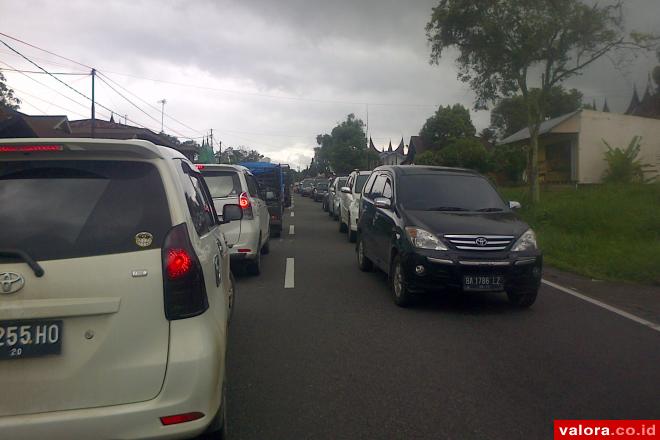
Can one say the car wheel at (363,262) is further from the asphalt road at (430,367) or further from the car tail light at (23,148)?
the car tail light at (23,148)

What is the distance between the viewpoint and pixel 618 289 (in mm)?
8844

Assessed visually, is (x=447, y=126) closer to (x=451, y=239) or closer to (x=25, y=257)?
(x=451, y=239)

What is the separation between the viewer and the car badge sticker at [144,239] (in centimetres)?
299

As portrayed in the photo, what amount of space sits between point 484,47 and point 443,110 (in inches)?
1215

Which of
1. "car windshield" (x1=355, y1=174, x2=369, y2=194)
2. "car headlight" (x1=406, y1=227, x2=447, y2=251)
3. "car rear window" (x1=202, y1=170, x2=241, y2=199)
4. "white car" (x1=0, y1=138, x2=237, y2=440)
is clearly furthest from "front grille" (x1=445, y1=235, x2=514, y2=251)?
"car windshield" (x1=355, y1=174, x2=369, y2=194)

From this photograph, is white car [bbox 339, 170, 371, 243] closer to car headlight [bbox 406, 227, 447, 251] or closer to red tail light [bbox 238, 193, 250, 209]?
red tail light [bbox 238, 193, 250, 209]

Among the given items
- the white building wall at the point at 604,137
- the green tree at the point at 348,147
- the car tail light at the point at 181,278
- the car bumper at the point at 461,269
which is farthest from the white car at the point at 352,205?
the green tree at the point at 348,147

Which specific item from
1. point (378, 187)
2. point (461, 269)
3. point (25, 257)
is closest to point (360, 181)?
point (378, 187)

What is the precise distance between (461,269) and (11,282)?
4958 mm

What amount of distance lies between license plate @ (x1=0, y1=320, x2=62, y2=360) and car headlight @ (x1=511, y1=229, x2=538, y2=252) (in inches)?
211

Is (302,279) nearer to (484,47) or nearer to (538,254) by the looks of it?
(538,254)

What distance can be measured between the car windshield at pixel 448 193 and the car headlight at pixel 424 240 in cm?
71

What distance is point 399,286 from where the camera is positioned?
24.1 ft

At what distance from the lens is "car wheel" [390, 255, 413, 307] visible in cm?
714
